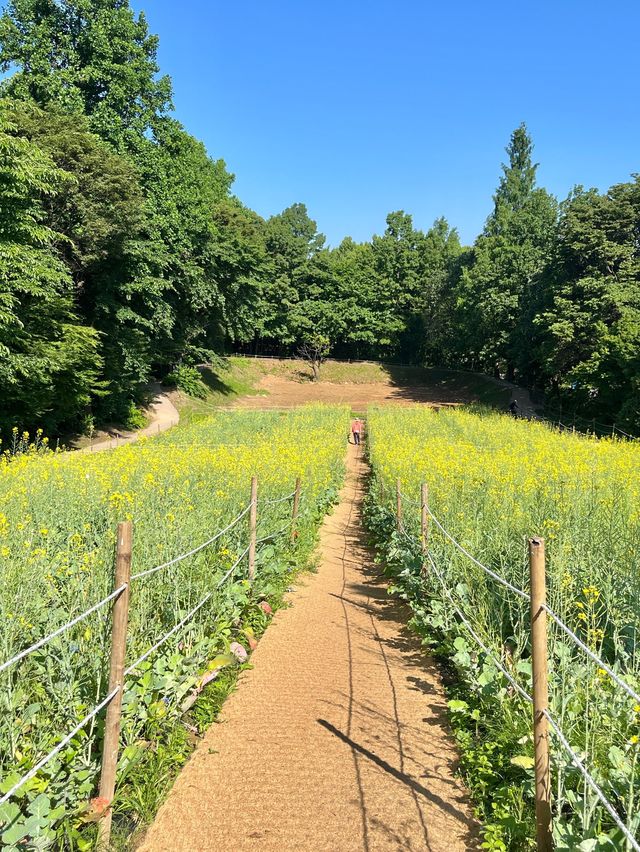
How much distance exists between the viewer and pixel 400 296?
195 ft

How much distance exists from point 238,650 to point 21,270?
13376 millimetres

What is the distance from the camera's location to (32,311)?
655 inches

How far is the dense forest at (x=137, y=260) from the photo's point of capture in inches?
652

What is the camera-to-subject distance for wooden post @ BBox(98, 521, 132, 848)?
2689mm

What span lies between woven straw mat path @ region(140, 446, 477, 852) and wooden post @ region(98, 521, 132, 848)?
0.34 m

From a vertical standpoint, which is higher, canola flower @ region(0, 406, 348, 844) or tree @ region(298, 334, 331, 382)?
tree @ region(298, 334, 331, 382)

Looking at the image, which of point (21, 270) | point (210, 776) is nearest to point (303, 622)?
point (210, 776)

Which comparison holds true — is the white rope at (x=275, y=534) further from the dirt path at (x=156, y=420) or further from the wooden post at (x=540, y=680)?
the dirt path at (x=156, y=420)

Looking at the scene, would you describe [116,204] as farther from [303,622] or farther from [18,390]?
[303,622]

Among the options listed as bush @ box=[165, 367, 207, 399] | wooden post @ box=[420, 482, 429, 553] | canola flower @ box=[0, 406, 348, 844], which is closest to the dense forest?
bush @ box=[165, 367, 207, 399]

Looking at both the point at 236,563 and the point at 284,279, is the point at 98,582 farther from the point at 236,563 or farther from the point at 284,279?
the point at 284,279

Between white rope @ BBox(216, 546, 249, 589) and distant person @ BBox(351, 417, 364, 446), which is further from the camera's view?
distant person @ BBox(351, 417, 364, 446)

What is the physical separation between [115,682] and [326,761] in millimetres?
1497

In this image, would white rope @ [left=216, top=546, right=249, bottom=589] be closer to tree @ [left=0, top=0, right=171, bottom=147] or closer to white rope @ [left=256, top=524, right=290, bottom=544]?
white rope @ [left=256, top=524, right=290, bottom=544]
